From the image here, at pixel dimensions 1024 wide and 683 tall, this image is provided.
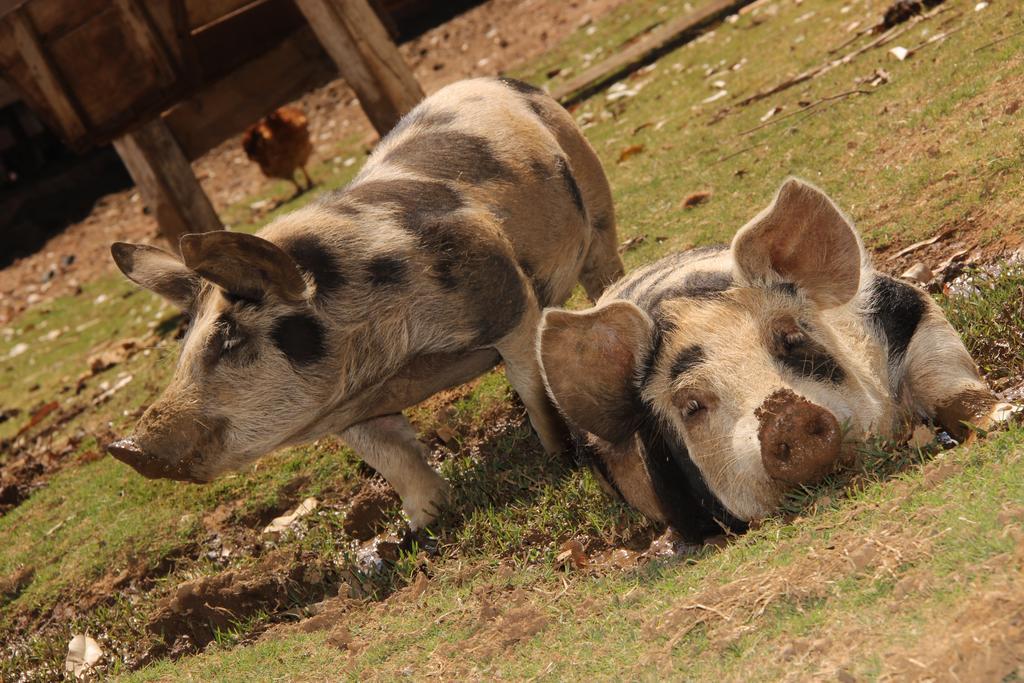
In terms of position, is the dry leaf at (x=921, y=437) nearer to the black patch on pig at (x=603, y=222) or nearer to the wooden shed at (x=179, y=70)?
the black patch on pig at (x=603, y=222)

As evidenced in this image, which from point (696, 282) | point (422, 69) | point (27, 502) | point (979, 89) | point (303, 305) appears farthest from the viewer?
point (422, 69)

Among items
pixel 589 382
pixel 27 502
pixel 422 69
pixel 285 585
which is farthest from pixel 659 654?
pixel 422 69

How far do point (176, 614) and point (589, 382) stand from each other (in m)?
2.30

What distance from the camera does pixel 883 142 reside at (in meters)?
6.68

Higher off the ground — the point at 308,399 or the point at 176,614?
the point at 308,399

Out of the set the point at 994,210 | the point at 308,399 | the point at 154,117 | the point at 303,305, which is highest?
the point at 154,117

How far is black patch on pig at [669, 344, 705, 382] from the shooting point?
3.98 meters

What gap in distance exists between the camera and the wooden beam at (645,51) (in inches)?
427

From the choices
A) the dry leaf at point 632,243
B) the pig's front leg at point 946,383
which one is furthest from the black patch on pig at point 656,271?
the dry leaf at point 632,243

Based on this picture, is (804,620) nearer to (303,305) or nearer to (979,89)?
(303,305)

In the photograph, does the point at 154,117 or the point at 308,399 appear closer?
the point at 308,399

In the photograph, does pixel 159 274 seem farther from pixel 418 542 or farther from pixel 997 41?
pixel 997 41

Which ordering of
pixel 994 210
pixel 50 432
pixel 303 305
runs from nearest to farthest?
pixel 303 305 < pixel 994 210 < pixel 50 432

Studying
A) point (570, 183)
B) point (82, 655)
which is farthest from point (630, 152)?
point (82, 655)
